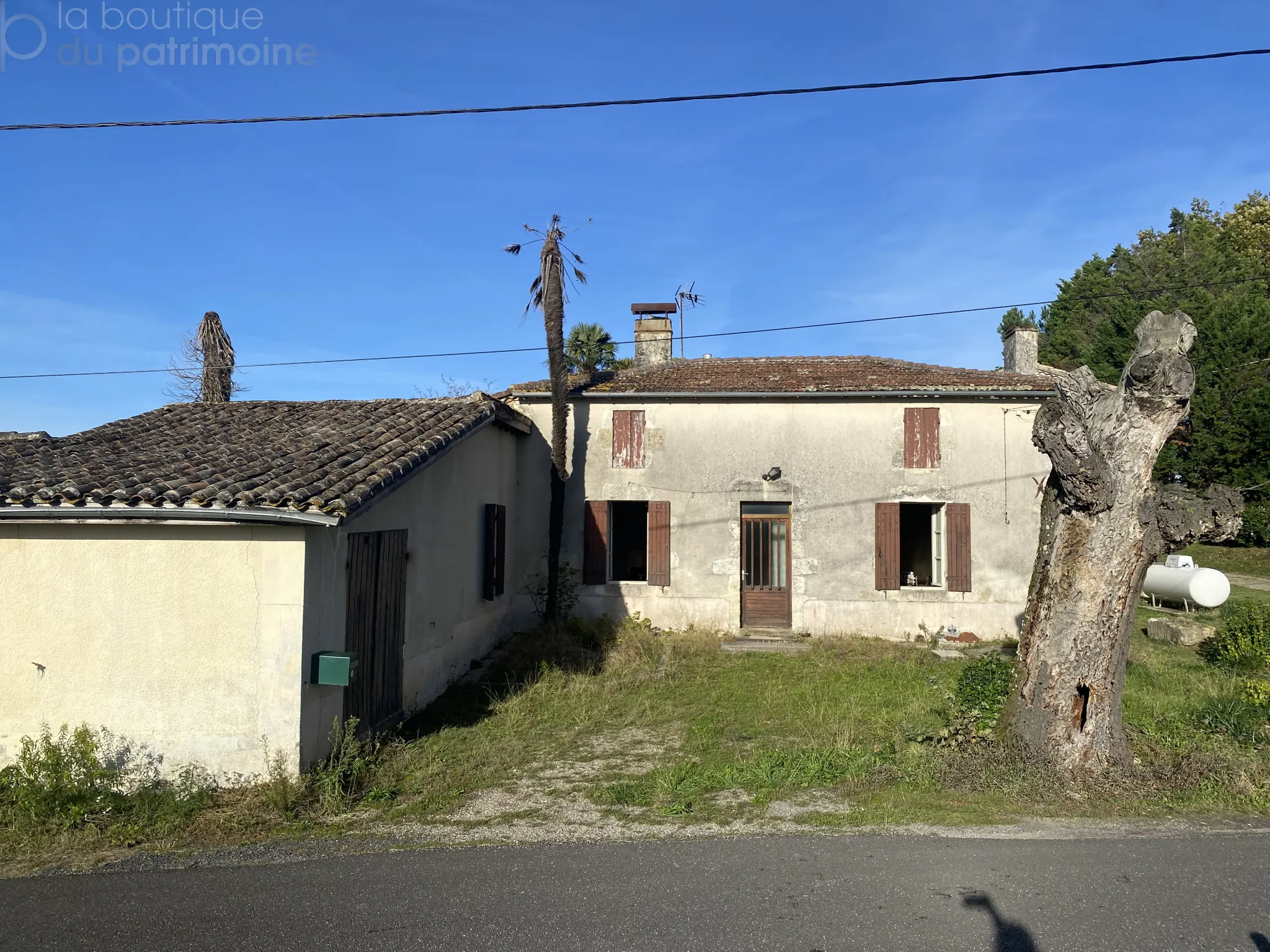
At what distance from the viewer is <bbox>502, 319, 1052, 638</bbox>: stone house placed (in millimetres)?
12586

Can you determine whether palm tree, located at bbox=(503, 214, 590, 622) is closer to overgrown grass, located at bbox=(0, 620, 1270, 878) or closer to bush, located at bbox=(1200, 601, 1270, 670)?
overgrown grass, located at bbox=(0, 620, 1270, 878)

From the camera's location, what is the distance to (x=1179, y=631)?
477 inches

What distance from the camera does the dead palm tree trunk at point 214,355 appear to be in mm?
15922

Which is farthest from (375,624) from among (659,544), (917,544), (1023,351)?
(1023,351)

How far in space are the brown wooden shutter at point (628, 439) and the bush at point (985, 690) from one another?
6.78m

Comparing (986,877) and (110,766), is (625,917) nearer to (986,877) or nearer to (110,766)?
(986,877)

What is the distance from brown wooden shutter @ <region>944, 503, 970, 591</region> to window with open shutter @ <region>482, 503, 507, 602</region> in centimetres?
685

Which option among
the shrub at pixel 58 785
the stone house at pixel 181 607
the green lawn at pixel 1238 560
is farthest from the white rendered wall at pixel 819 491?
the green lawn at pixel 1238 560

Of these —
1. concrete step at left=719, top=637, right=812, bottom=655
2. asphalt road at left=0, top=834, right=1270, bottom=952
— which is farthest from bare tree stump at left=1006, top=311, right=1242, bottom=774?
concrete step at left=719, top=637, right=812, bottom=655

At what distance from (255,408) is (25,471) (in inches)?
149

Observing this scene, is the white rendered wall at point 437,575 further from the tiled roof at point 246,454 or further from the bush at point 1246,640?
the bush at point 1246,640

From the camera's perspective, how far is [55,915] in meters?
4.19

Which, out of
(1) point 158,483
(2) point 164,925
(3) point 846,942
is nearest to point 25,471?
(1) point 158,483

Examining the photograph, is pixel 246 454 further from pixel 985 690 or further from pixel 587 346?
pixel 587 346
